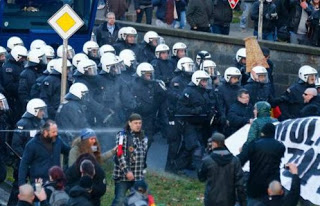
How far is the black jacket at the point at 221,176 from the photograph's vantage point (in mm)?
19016

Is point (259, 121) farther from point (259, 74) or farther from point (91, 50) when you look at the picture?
point (91, 50)

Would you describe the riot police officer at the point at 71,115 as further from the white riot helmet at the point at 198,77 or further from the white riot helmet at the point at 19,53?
the white riot helmet at the point at 19,53

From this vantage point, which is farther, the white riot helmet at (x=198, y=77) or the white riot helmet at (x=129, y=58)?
the white riot helmet at (x=129, y=58)

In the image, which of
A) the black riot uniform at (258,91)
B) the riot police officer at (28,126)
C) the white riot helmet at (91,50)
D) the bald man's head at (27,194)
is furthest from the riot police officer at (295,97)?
the bald man's head at (27,194)

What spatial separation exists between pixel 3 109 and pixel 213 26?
9481mm

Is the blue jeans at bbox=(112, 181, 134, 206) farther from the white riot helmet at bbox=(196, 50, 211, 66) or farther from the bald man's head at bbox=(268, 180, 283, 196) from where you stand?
the white riot helmet at bbox=(196, 50, 211, 66)

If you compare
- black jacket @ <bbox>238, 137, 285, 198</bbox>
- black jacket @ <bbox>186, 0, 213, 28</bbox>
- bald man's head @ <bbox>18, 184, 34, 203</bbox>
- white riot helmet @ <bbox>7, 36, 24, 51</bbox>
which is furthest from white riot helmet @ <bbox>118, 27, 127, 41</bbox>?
bald man's head @ <bbox>18, 184, 34, 203</bbox>

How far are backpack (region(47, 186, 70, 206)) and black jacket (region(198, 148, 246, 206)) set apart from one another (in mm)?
2130

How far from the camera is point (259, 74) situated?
983 inches

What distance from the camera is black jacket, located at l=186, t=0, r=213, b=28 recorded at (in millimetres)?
31234

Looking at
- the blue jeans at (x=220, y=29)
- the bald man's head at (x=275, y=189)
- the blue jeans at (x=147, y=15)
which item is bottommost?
the bald man's head at (x=275, y=189)

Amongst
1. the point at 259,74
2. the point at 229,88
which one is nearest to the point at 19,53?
the point at 229,88

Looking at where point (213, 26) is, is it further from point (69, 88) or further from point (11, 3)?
point (69, 88)

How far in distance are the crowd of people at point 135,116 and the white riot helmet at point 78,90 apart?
0.6 inches
